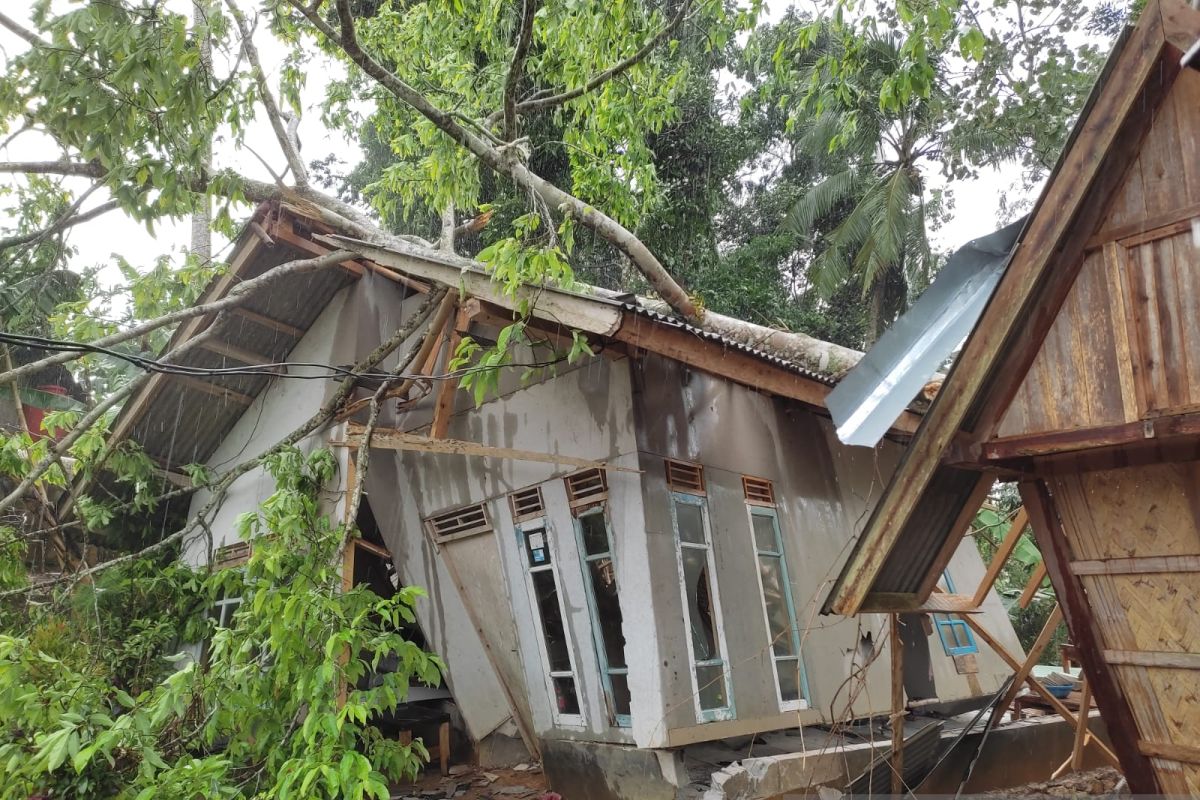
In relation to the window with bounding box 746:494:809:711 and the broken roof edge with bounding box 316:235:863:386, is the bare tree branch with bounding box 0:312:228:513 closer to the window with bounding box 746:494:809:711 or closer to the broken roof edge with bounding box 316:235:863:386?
the broken roof edge with bounding box 316:235:863:386

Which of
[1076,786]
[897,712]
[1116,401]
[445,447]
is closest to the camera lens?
[1116,401]

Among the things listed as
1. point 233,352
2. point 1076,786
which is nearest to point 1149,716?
point 1076,786

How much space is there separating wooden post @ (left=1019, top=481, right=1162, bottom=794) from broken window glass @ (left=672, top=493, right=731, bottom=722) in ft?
8.72

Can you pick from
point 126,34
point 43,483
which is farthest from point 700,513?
point 43,483

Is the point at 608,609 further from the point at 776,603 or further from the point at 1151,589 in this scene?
the point at 1151,589

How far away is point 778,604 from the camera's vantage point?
714 cm

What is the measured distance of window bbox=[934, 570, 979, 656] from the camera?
29.3 feet

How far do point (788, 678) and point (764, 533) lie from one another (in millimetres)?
1233

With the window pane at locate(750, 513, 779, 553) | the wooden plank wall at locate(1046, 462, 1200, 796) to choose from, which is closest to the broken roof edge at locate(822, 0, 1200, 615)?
the wooden plank wall at locate(1046, 462, 1200, 796)

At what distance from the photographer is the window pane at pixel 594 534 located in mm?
6551

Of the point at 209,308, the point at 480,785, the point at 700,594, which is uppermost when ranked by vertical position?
the point at 209,308

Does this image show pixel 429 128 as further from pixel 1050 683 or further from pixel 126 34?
pixel 1050 683

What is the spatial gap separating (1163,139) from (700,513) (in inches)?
161

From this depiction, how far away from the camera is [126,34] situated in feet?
12.7
